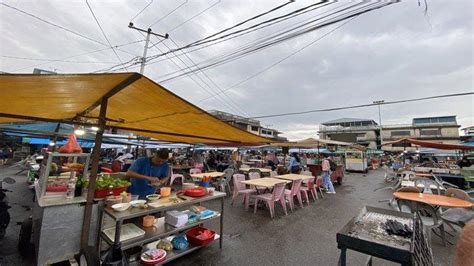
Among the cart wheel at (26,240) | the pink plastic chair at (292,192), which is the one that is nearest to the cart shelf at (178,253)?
the cart wheel at (26,240)

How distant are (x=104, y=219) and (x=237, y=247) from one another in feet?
7.86

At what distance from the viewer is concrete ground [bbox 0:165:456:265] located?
11.2 feet

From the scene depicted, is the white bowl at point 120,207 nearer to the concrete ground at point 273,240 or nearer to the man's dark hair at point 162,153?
the man's dark hair at point 162,153

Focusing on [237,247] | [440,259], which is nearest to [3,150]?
[237,247]

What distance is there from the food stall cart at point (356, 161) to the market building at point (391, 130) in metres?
18.2

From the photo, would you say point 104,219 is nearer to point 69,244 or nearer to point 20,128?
point 69,244

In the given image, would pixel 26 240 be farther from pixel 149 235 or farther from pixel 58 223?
pixel 149 235

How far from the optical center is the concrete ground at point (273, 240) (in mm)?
3420

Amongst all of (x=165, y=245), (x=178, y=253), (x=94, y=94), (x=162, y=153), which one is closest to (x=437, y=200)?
(x=178, y=253)

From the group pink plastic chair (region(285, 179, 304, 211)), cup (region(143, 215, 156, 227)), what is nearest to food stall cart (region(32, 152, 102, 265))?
cup (region(143, 215, 156, 227))

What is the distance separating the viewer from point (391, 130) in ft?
145

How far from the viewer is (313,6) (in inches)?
157

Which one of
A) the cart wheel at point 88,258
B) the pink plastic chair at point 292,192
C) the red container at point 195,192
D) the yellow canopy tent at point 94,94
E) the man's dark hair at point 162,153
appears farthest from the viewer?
the pink plastic chair at point 292,192

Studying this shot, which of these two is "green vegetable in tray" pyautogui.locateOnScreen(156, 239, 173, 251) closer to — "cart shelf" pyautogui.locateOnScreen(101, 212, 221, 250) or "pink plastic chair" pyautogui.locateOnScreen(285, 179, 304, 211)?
"cart shelf" pyautogui.locateOnScreen(101, 212, 221, 250)
